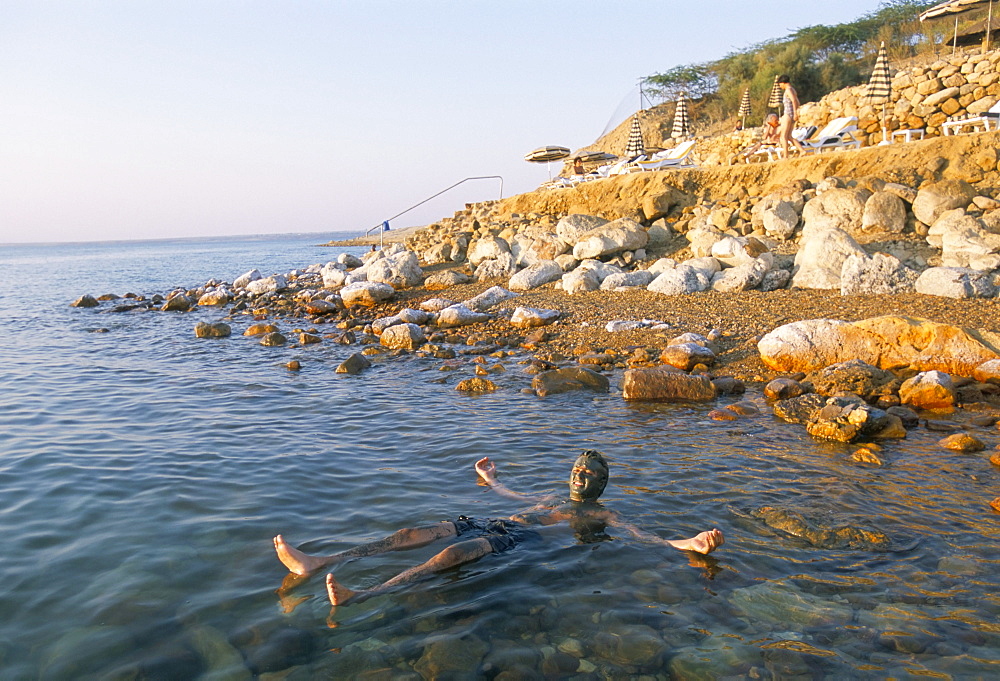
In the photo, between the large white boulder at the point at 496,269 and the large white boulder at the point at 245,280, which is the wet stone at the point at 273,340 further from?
the large white boulder at the point at 245,280

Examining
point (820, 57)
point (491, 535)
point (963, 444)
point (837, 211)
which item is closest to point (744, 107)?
point (820, 57)

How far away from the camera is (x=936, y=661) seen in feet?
11.8

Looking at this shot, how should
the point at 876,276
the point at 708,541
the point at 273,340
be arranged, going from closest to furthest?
the point at 708,541
the point at 876,276
the point at 273,340

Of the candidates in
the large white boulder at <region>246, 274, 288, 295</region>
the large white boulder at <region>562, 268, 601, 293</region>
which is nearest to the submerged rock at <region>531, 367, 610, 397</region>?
the large white boulder at <region>562, 268, 601, 293</region>

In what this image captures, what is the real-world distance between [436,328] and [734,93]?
1292 inches

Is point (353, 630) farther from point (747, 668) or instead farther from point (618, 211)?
point (618, 211)

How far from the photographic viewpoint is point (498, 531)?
5125 mm

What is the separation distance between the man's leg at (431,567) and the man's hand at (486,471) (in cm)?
130

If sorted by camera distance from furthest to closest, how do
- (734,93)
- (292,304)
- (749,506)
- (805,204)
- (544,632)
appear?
(734,93) → (292,304) → (805,204) → (749,506) → (544,632)

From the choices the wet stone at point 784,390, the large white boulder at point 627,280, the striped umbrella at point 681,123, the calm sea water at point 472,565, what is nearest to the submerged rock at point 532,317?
the large white boulder at point 627,280

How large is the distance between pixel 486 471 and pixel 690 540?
2.14m

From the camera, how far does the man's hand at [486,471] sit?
6192 mm

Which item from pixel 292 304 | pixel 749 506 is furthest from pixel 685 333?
pixel 292 304

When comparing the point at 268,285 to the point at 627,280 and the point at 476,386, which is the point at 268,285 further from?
the point at 476,386
